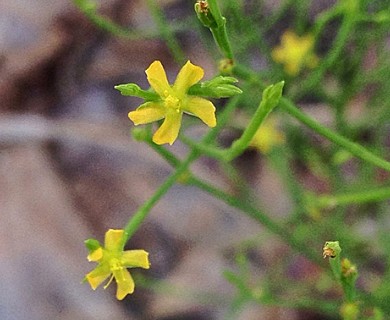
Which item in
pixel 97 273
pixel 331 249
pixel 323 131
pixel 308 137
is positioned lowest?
pixel 97 273

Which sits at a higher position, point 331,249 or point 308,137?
point 308,137

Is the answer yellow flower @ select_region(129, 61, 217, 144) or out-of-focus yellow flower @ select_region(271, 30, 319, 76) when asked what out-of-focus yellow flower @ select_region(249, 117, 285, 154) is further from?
yellow flower @ select_region(129, 61, 217, 144)

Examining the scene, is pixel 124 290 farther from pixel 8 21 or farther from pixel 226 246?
pixel 8 21

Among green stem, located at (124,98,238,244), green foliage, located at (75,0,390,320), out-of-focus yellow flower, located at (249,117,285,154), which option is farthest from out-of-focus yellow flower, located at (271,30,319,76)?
green stem, located at (124,98,238,244)

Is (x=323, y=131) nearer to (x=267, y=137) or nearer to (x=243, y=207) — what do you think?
(x=243, y=207)

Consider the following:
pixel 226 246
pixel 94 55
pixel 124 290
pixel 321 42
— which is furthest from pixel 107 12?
pixel 124 290

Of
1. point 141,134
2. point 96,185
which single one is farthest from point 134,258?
point 96,185
